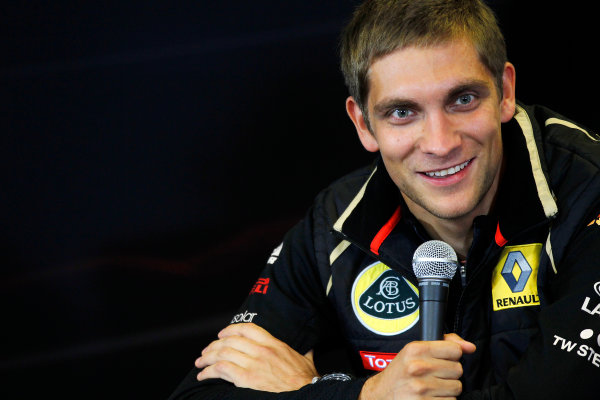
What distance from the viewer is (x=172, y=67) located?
2650 millimetres

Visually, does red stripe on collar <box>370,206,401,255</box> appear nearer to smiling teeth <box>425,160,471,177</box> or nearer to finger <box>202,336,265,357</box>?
smiling teeth <box>425,160,471,177</box>

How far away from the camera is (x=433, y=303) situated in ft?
5.22

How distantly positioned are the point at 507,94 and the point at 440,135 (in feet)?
1.03

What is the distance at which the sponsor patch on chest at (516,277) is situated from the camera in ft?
6.35

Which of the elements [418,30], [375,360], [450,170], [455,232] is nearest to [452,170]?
[450,170]

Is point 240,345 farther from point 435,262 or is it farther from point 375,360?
point 435,262

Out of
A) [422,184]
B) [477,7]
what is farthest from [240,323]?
[477,7]

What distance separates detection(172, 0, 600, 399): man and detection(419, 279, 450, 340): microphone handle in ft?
0.12

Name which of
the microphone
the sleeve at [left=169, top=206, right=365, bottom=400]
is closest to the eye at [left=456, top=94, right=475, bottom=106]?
the microphone

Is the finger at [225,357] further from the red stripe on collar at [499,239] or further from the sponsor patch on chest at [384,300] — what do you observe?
the red stripe on collar at [499,239]

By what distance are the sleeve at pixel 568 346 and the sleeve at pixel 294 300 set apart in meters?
0.59

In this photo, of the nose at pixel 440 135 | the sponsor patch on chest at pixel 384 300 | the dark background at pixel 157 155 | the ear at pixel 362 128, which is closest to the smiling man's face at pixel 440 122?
the nose at pixel 440 135

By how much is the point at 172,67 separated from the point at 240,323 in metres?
0.94

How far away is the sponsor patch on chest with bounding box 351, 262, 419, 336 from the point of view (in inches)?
82.9
